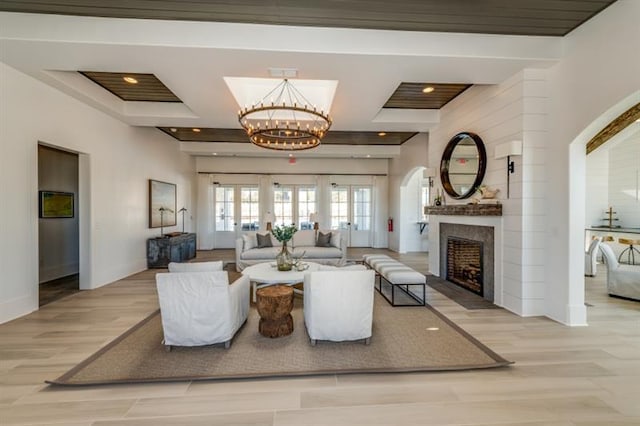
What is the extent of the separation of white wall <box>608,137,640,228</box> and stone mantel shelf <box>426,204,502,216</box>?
16.3 ft

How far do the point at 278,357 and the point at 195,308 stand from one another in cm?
91

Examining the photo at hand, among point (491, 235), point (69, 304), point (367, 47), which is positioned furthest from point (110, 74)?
point (491, 235)

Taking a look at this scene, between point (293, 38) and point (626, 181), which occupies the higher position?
point (293, 38)

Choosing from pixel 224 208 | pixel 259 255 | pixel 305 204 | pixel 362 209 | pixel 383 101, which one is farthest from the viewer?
pixel 362 209

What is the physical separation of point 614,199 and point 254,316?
341 inches

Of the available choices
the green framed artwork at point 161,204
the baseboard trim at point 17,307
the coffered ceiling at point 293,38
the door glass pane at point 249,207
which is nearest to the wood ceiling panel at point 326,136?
the green framed artwork at point 161,204

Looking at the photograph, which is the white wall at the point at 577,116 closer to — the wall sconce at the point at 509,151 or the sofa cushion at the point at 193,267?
the wall sconce at the point at 509,151

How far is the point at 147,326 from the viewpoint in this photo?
3.38m

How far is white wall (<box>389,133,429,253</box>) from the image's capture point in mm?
8016

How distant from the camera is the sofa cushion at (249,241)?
20.6 ft

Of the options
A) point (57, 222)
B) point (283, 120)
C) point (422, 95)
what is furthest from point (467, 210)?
point (57, 222)

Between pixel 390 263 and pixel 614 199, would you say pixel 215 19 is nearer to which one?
pixel 390 263

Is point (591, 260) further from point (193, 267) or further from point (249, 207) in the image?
point (249, 207)

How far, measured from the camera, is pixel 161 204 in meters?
7.16
